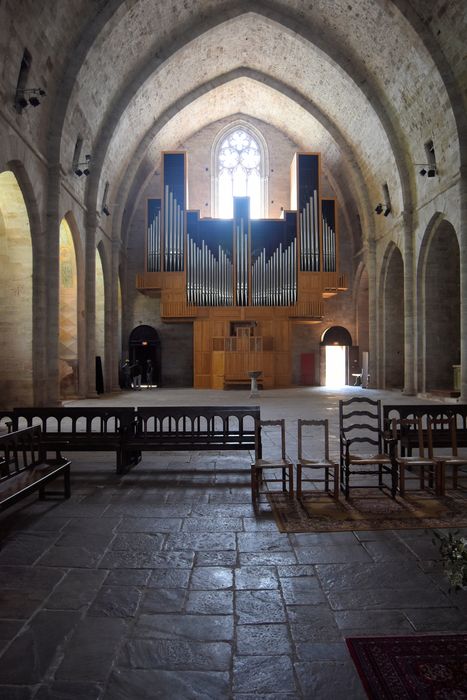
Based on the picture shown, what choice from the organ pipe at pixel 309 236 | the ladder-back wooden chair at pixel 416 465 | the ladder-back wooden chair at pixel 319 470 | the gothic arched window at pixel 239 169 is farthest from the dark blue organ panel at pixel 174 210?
the ladder-back wooden chair at pixel 416 465

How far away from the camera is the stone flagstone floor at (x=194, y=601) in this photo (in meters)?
2.04

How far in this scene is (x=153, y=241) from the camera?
18703 millimetres

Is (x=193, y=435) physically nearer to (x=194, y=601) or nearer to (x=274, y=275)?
(x=194, y=601)

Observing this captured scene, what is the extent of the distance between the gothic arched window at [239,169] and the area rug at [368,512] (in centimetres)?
1901

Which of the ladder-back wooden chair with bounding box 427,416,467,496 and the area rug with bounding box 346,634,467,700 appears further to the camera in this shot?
the ladder-back wooden chair with bounding box 427,416,467,496

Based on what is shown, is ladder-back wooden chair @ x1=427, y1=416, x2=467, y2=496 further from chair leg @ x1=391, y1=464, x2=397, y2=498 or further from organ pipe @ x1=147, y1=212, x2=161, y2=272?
organ pipe @ x1=147, y1=212, x2=161, y2=272

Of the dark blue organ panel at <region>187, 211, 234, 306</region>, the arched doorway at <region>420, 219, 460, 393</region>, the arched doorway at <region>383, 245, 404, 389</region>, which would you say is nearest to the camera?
the arched doorway at <region>420, 219, 460, 393</region>

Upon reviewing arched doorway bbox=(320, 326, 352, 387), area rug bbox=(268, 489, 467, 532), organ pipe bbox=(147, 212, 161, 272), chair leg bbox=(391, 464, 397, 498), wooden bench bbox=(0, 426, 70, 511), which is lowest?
area rug bbox=(268, 489, 467, 532)

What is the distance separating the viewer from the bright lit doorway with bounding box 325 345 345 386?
21.6 m

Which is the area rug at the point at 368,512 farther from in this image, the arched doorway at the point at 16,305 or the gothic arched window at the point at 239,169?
the gothic arched window at the point at 239,169

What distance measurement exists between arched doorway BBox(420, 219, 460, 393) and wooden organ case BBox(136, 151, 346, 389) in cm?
437

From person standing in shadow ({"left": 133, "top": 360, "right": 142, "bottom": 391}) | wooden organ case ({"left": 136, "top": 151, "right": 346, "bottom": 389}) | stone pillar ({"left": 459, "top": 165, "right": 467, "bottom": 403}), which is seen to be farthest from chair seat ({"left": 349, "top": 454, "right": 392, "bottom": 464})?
person standing in shadow ({"left": 133, "top": 360, "right": 142, "bottom": 391})

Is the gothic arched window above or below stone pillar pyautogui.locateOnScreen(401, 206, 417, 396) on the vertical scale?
above

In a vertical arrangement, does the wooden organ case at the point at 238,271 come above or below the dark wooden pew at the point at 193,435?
above
